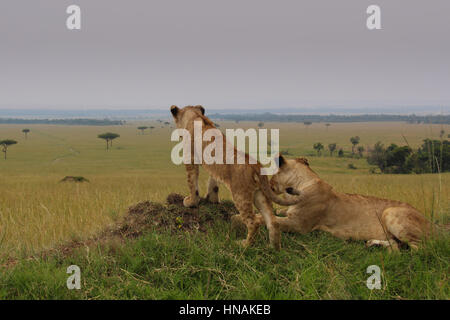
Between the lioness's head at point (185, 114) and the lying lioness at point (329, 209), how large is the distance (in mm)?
1596

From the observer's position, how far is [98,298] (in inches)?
164

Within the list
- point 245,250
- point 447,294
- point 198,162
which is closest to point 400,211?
point 447,294

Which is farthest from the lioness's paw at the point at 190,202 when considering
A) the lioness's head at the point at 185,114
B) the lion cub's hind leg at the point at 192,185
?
the lioness's head at the point at 185,114

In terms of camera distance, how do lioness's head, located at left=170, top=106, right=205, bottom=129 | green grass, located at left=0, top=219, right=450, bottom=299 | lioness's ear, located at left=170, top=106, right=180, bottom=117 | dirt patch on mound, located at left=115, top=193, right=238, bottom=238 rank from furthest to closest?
1. lioness's ear, located at left=170, top=106, right=180, bottom=117
2. lioness's head, located at left=170, top=106, right=205, bottom=129
3. dirt patch on mound, located at left=115, top=193, right=238, bottom=238
4. green grass, located at left=0, top=219, right=450, bottom=299

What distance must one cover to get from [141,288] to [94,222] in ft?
10.5

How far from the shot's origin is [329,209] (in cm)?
614

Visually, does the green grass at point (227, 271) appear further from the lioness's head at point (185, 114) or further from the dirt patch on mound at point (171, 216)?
the lioness's head at point (185, 114)

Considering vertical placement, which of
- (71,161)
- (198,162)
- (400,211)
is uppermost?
(198,162)

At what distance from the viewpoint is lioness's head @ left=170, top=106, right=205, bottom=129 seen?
20.7 feet

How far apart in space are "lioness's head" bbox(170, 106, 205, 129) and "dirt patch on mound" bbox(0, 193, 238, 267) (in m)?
1.41

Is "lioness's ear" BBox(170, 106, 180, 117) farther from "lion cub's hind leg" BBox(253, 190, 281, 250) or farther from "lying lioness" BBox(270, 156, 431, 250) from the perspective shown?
"lion cub's hind leg" BBox(253, 190, 281, 250)

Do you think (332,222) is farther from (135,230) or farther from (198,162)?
(135,230)

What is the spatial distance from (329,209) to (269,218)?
137cm

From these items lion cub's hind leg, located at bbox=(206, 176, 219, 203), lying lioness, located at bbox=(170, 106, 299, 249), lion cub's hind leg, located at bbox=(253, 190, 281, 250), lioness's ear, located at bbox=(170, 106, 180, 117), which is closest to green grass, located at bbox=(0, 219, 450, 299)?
lion cub's hind leg, located at bbox=(253, 190, 281, 250)
